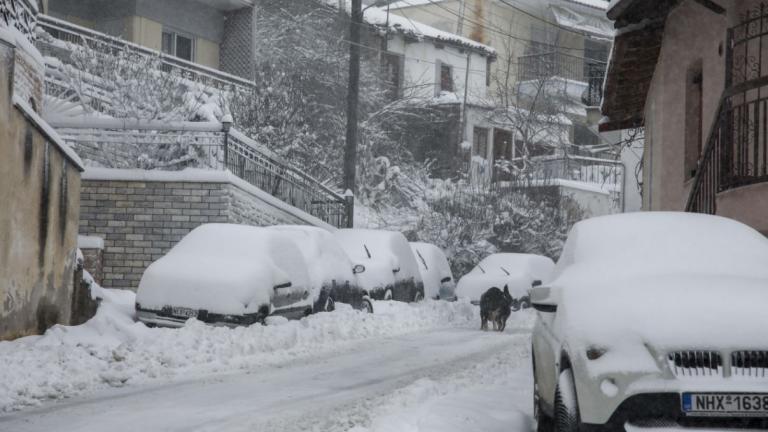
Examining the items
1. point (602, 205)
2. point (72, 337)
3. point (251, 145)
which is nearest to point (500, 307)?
point (251, 145)

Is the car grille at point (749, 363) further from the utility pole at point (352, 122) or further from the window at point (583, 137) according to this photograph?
the window at point (583, 137)

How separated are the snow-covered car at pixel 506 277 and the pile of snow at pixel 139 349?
290 inches

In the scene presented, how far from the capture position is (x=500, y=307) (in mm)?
19359

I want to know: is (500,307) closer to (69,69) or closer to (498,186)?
(69,69)

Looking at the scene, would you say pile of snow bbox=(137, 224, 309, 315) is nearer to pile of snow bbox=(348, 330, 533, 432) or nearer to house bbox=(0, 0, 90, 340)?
house bbox=(0, 0, 90, 340)

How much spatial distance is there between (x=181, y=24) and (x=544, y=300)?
83.9 feet

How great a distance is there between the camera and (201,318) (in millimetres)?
14156

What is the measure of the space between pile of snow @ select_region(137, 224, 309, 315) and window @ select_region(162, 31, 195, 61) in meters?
15.7

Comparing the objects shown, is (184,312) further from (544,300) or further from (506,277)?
(506,277)

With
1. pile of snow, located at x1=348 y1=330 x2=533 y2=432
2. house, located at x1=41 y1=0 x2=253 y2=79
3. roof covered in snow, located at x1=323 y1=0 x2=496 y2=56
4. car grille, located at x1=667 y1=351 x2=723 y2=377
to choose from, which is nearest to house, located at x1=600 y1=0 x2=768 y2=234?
pile of snow, located at x1=348 y1=330 x2=533 y2=432

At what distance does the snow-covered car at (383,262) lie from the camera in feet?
70.3

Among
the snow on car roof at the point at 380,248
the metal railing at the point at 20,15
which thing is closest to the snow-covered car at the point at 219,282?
the metal railing at the point at 20,15

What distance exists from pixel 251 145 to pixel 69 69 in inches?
194

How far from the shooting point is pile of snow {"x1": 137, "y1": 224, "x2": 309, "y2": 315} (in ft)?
46.6
